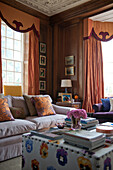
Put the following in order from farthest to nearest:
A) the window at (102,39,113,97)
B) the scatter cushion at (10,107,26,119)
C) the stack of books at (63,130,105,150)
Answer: the window at (102,39,113,97) → the scatter cushion at (10,107,26,119) → the stack of books at (63,130,105,150)

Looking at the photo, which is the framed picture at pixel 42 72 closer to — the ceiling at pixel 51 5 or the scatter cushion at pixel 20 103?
the ceiling at pixel 51 5

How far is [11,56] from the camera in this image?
5000 mm

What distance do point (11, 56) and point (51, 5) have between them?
194 centimetres

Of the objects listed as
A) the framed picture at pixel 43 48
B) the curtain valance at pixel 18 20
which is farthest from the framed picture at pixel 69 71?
the curtain valance at pixel 18 20

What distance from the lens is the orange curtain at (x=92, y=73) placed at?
530 centimetres

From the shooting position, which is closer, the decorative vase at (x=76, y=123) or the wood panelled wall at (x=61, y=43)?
the decorative vase at (x=76, y=123)

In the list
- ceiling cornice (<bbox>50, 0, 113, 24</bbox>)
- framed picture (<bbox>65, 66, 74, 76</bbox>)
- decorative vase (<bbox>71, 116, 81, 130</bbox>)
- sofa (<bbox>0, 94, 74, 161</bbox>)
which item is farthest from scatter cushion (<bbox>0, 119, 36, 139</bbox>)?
ceiling cornice (<bbox>50, 0, 113, 24</bbox>)

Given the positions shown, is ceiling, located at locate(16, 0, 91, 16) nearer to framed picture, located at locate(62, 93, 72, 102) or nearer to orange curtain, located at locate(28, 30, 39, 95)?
orange curtain, located at locate(28, 30, 39, 95)

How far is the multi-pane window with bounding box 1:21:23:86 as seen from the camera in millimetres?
4797

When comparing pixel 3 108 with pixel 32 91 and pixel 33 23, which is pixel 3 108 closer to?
pixel 32 91

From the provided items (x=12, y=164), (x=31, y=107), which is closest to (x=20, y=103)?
Result: (x=31, y=107)

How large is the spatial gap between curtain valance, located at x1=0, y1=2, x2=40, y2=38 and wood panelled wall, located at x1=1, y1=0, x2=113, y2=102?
28 centimetres

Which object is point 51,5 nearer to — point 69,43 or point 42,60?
point 69,43

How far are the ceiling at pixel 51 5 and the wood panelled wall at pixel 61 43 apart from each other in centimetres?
12
